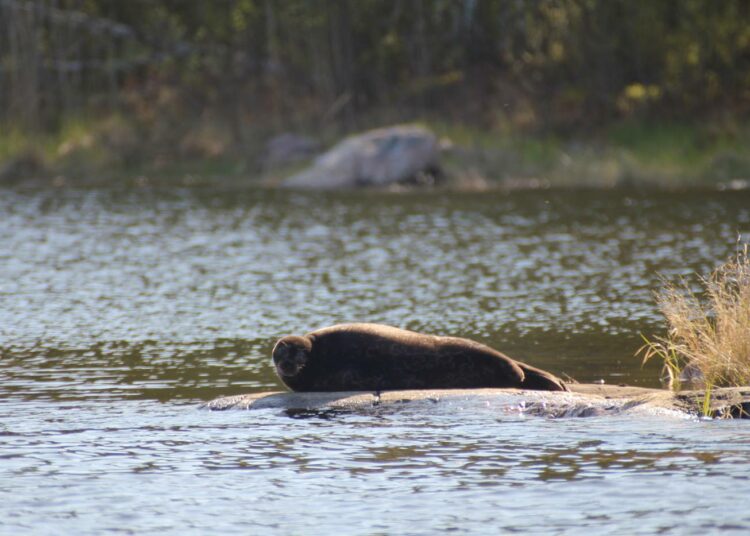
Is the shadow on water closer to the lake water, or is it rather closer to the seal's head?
the lake water

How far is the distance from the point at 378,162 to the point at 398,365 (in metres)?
33.6

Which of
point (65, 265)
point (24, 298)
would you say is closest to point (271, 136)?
point (65, 265)

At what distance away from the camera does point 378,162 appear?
47625 millimetres

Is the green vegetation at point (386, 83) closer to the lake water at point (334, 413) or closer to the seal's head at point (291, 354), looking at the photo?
the lake water at point (334, 413)

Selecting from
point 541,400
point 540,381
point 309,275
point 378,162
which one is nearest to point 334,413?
point 541,400

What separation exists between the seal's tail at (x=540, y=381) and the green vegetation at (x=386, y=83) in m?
31.8

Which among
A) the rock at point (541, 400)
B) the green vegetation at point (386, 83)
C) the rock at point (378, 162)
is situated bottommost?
the rock at point (541, 400)

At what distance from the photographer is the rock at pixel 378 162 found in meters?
47.1

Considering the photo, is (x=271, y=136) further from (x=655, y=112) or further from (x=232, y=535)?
(x=232, y=535)

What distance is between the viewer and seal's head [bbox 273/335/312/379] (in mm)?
13992

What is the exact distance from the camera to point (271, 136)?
53.4 m

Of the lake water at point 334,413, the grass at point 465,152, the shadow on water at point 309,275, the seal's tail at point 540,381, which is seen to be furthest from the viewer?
the grass at point 465,152

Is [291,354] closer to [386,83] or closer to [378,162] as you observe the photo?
[378,162]

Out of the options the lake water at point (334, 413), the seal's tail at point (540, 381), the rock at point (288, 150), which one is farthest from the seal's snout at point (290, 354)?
the rock at point (288, 150)
